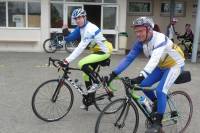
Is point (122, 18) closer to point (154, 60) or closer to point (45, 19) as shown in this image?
point (45, 19)

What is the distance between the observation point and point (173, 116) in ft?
20.1

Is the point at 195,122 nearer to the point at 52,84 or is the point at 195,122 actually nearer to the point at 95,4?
the point at 52,84

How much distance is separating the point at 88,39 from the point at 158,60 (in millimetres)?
1840

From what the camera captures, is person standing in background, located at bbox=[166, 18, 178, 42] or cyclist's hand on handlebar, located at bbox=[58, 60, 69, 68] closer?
cyclist's hand on handlebar, located at bbox=[58, 60, 69, 68]

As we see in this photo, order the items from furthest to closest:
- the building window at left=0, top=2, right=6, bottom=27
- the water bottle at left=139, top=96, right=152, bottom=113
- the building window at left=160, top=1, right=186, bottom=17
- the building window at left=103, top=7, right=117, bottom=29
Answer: the building window at left=160, top=1, right=186, bottom=17 → the building window at left=103, top=7, right=117, bottom=29 → the building window at left=0, top=2, right=6, bottom=27 → the water bottle at left=139, top=96, right=152, bottom=113

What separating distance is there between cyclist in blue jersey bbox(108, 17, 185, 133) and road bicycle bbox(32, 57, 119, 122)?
120 centimetres

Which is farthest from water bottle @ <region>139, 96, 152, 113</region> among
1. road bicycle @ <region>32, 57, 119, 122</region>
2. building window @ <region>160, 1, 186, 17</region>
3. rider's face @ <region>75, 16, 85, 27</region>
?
building window @ <region>160, 1, 186, 17</region>

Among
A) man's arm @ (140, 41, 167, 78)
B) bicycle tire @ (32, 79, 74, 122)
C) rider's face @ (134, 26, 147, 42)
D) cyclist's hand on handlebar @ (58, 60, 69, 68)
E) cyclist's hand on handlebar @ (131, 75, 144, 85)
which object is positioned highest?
rider's face @ (134, 26, 147, 42)

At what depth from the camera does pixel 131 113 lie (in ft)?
18.1

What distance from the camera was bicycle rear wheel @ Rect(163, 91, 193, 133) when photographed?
20.0 feet

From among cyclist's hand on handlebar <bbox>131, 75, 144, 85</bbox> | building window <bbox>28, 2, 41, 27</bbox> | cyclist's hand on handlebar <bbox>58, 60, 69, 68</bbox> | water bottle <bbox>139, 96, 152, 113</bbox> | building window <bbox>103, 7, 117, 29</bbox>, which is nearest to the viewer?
cyclist's hand on handlebar <bbox>131, 75, 144, 85</bbox>

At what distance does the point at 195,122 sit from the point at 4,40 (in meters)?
13.4

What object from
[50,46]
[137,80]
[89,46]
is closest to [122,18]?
[50,46]

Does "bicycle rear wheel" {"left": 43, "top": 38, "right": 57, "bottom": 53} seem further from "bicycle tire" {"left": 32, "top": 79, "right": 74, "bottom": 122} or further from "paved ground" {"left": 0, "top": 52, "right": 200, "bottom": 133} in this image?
"bicycle tire" {"left": 32, "top": 79, "right": 74, "bottom": 122}
